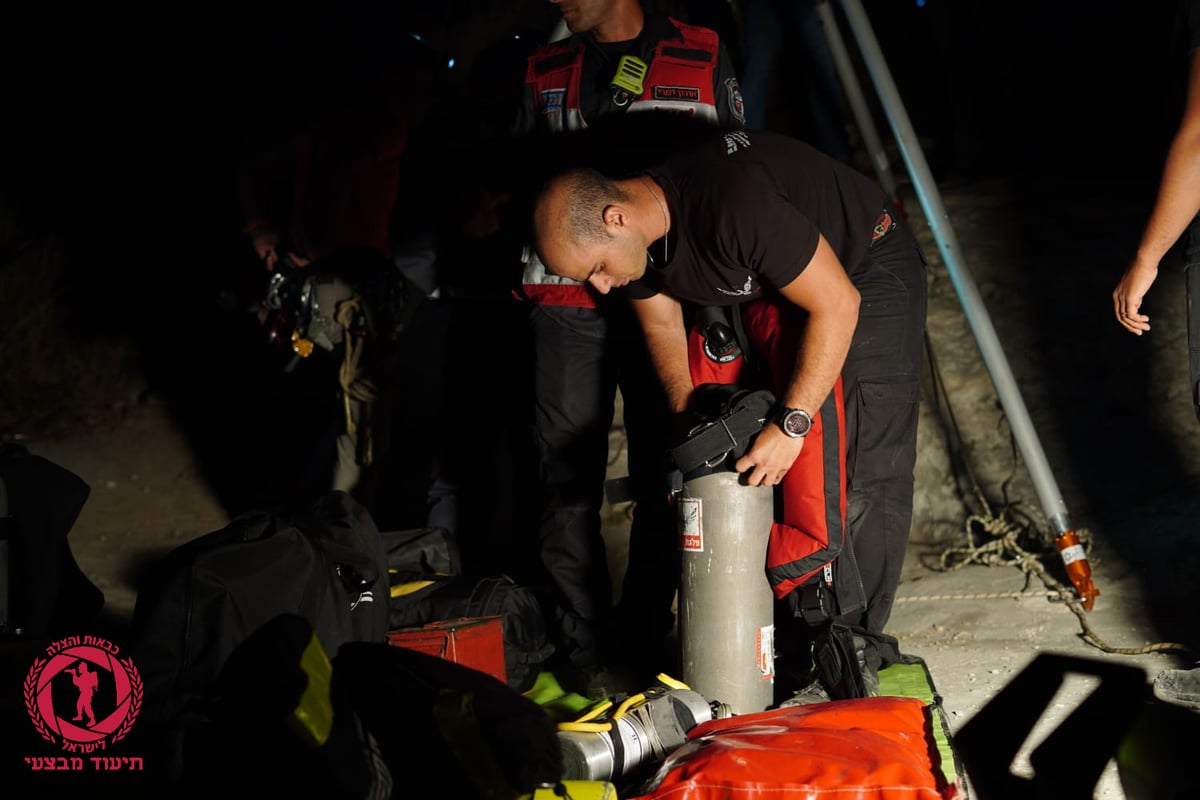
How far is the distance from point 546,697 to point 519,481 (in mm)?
918

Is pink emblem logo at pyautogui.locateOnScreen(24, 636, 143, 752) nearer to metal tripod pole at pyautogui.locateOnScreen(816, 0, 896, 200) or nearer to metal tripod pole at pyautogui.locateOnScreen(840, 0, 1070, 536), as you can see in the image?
metal tripod pole at pyautogui.locateOnScreen(840, 0, 1070, 536)

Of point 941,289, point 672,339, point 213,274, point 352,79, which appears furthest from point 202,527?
point 941,289

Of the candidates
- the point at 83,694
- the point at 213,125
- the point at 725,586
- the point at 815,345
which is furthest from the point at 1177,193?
the point at 213,125

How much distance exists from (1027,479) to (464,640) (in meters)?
2.77

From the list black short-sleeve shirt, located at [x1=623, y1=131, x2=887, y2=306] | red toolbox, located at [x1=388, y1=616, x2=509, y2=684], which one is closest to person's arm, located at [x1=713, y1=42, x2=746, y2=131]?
black short-sleeve shirt, located at [x1=623, y1=131, x2=887, y2=306]

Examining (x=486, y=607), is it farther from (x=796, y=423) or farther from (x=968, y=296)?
(x=968, y=296)

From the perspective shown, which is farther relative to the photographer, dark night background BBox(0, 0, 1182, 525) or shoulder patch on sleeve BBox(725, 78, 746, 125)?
dark night background BBox(0, 0, 1182, 525)

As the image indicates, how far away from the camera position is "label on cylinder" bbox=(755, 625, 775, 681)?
2.52 m

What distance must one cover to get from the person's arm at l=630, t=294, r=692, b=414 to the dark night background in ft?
13.4

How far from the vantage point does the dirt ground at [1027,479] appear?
3.01 metres

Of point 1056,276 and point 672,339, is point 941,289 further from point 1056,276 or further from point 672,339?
point 672,339

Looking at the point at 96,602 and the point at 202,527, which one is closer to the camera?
the point at 96,602

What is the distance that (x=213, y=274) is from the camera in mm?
7383

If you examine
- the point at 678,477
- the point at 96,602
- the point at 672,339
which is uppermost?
the point at 672,339
